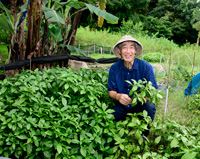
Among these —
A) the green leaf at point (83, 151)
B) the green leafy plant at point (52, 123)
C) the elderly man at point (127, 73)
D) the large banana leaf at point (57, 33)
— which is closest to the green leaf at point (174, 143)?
the elderly man at point (127, 73)

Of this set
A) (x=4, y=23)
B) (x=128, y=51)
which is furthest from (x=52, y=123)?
(x=4, y=23)

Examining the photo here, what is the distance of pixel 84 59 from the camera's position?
3.89 meters

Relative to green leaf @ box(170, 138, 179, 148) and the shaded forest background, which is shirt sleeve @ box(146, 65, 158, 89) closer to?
green leaf @ box(170, 138, 179, 148)

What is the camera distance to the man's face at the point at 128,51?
97.9 inches

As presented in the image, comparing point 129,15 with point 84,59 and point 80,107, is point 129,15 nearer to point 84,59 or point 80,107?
point 84,59

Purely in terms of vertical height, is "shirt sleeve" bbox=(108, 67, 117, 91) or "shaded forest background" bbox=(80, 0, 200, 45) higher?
"shaded forest background" bbox=(80, 0, 200, 45)

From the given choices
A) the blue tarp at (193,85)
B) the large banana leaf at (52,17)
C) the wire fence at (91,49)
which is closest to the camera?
the large banana leaf at (52,17)

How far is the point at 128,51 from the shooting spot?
248cm

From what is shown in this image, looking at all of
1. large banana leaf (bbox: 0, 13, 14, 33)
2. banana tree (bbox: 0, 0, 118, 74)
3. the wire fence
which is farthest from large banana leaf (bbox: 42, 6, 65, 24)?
the wire fence

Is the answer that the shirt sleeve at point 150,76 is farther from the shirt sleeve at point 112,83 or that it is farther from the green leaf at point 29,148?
the green leaf at point 29,148

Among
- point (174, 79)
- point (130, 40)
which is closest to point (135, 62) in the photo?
point (130, 40)

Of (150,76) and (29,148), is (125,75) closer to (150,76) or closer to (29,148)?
(150,76)

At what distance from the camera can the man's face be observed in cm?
249

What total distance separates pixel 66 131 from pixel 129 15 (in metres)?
17.6
